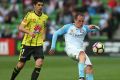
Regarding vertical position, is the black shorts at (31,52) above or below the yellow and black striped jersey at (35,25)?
below

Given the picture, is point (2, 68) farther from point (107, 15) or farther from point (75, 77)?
point (107, 15)

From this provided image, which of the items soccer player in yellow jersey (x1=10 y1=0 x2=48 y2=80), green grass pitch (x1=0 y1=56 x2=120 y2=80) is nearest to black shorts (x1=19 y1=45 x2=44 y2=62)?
soccer player in yellow jersey (x1=10 y1=0 x2=48 y2=80)

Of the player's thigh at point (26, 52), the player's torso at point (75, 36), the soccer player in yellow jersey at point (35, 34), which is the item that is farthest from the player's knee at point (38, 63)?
the player's torso at point (75, 36)

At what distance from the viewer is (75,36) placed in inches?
495

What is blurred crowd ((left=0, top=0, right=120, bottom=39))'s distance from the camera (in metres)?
26.5

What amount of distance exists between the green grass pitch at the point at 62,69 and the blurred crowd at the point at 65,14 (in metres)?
3.00

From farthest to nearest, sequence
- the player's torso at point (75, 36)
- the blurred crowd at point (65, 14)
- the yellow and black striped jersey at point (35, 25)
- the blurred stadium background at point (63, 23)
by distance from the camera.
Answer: the blurred crowd at point (65, 14) → the blurred stadium background at point (63, 23) → the yellow and black striped jersey at point (35, 25) → the player's torso at point (75, 36)

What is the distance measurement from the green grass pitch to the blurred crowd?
3001mm

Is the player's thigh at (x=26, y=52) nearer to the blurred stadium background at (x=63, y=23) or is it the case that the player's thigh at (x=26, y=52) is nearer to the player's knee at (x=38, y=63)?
the player's knee at (x=38, y=63)

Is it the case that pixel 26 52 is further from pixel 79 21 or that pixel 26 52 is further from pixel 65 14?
pixel 65 14

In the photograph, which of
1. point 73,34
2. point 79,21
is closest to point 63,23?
point 73,34

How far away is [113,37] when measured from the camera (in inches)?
1061

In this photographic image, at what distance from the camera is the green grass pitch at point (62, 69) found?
1567cm

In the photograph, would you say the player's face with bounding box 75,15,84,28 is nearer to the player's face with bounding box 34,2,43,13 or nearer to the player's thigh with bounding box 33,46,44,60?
the player's face with bounding box 34,2,43,13
